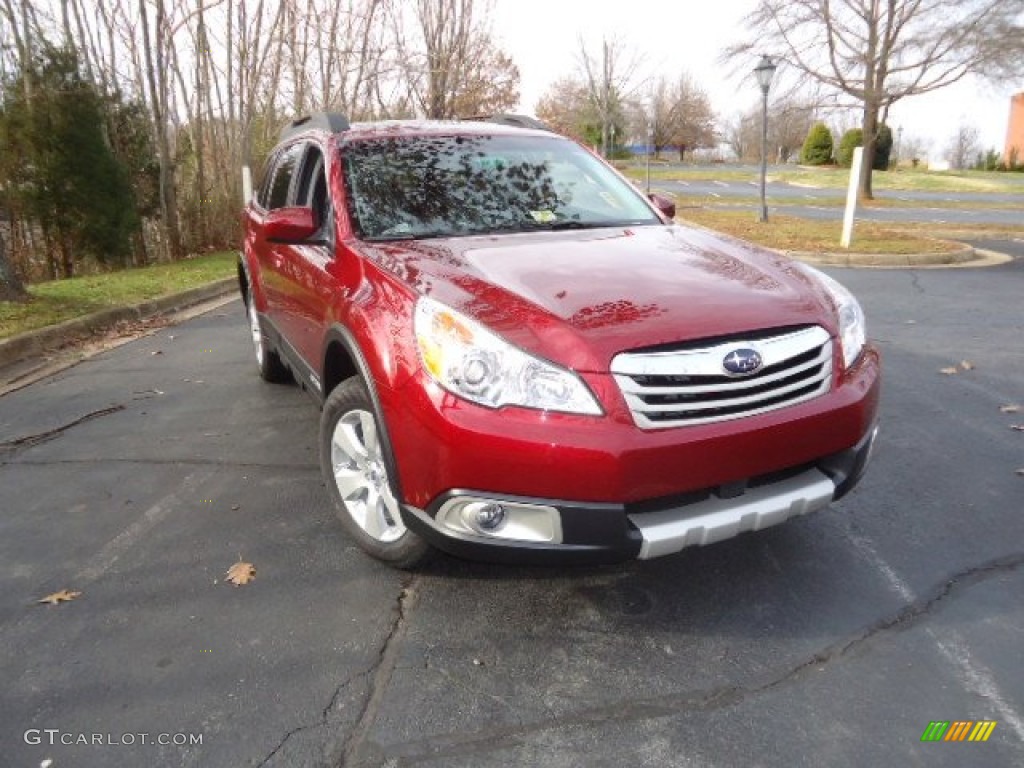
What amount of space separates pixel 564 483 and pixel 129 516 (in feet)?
7.93

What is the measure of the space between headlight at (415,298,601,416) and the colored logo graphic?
1.31 meters

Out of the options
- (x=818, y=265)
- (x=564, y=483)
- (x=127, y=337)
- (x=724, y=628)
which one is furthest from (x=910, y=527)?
(x=818, y=265)

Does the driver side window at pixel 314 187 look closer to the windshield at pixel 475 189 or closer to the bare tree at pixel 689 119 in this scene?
the windshield at pixel 475 189

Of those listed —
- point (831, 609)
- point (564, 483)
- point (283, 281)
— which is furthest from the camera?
point (283, 281)

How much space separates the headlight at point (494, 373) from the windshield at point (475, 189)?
1.00 m

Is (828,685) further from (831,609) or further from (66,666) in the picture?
(66,666)

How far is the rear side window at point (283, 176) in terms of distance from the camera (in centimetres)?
441

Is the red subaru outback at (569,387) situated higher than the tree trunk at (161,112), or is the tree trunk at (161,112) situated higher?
the tree trunk at (161,112)

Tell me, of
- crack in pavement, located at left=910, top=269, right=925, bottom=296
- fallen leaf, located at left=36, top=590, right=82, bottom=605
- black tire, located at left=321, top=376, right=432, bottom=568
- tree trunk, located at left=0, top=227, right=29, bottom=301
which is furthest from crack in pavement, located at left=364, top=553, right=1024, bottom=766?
tree trunk, located at left=0, top=227, right=29, bottom=301

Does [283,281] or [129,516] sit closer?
[129,516]

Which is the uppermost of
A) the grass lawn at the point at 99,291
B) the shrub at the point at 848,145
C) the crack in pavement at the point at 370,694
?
the shrub at the point at 848,145

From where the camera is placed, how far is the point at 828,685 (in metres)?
2.27

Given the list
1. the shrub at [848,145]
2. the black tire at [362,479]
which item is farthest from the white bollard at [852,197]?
the shrub at [848,145]

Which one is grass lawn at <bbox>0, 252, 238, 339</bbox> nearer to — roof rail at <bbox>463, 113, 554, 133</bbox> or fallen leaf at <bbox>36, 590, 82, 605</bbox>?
fallen leaf at <bbox>36, 590, 82, 605</bbox>
